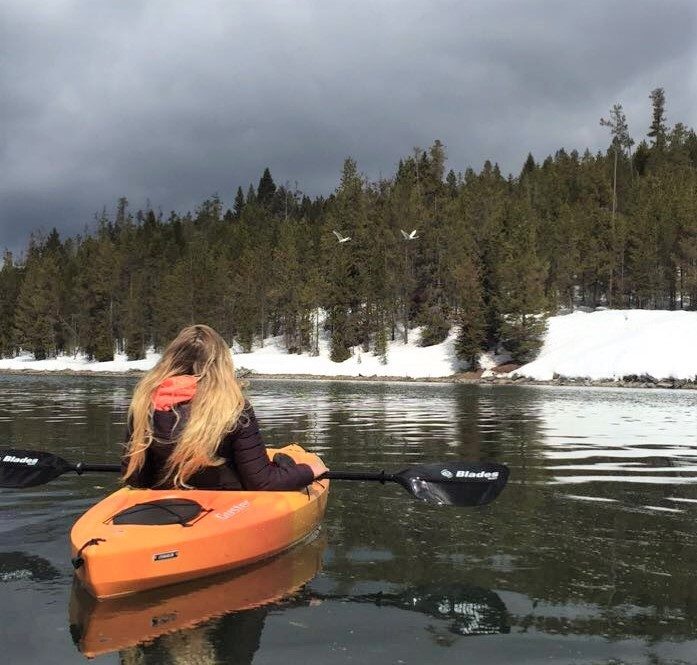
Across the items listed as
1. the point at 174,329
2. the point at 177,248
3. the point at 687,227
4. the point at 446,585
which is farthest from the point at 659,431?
the point at 177,248

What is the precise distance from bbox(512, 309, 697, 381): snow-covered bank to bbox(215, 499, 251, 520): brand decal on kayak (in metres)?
45.4

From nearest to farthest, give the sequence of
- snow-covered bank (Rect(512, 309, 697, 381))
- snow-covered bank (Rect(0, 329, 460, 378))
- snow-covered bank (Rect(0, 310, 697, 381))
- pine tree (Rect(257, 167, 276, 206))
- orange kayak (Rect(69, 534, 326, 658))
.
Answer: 1. orange kayak (Rect(69, 534, 326, 658))
2. snow-covered bank (Rect(512, 309, 697, 381))
3. snow-covered bank (Rect(0, 310, 697, 381))
4. snow-covered bank (Rect(0, 329, 460, 378))
5. pine tree (Rect(257, 167, 276, 206))

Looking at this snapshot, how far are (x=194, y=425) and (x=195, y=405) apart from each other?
162mm

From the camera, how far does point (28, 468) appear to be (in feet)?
23.5

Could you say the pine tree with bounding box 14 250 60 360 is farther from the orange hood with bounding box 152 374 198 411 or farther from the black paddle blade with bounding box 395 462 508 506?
the orange hood with bounding box 152 374 198 411

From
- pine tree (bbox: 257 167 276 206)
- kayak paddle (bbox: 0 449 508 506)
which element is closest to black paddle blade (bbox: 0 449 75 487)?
kayak paddle (bbox: 0 449 508 506)

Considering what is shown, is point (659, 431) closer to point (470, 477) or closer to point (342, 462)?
point (342, 462)

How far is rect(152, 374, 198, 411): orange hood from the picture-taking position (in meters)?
5.30

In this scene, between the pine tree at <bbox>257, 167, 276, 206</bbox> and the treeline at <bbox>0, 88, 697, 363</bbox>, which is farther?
the pine tree at <bbox>257, 167, 276, 206</bbox>

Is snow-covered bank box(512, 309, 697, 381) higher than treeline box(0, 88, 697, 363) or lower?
lower

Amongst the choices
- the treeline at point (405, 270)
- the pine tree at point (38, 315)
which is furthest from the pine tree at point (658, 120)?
the pine tree at point (38, 315)

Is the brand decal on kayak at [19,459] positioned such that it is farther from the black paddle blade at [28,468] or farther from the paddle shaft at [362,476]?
the paddle shaft at [362,476]

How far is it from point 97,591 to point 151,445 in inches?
45.9

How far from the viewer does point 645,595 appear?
4.98 m
